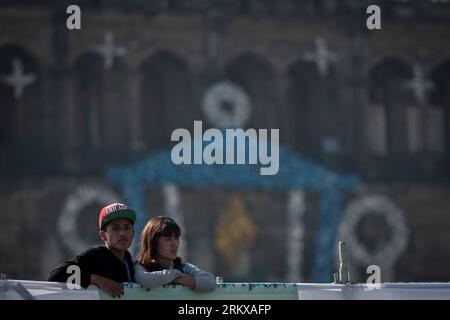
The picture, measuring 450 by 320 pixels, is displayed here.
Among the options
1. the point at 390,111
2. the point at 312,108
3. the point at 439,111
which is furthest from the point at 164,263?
the point at 439,111

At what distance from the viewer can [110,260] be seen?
7.55 m

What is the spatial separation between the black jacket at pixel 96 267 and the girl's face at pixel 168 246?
22 cm

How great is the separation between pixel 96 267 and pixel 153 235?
1.36 feet

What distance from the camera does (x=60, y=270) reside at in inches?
290

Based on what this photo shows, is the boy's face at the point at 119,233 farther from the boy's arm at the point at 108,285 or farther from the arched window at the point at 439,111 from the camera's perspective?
the arched window at the point at 439,111

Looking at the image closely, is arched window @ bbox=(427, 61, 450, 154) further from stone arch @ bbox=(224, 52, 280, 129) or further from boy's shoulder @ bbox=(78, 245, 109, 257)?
boy's shoulder @ bbox=(78, 245, 109, 257)

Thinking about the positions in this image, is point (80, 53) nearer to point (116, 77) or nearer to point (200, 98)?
point (116, 77)

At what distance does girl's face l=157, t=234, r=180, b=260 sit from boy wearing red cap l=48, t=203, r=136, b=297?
0.20 metres

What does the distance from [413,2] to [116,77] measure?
734cm

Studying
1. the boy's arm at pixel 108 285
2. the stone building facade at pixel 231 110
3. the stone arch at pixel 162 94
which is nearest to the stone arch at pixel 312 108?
the stone building facade at pixel 231 110

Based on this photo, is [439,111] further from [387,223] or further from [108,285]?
[108,285]

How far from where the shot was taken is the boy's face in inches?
302
